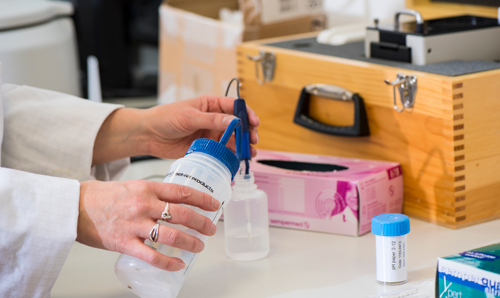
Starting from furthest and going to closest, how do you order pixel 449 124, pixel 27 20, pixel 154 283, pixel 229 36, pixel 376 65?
1. pixel 229 36
2. pixel 27 20
3. pixel 376 65
4. pixel 449 124
5. pixel 154 283

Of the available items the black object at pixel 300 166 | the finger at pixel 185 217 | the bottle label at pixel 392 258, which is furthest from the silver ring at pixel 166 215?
the black object at pixel 300 166

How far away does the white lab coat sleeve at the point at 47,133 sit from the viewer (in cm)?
83

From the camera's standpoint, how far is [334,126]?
96 cm

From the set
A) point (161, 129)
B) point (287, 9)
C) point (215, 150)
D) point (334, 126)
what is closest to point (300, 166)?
point (334, 126)

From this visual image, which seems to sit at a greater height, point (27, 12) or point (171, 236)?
point (27, 12)

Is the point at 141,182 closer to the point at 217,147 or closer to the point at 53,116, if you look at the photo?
the point at 217,147

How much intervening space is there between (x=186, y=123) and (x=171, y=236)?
10.9 inches

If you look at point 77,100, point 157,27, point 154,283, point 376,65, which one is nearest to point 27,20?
point 77,100

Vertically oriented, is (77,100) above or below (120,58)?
above

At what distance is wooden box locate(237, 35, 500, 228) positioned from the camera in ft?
2.60

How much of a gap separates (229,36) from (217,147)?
86 centimetres

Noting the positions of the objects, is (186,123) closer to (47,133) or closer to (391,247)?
(47,133)

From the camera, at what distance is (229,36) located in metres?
1.42

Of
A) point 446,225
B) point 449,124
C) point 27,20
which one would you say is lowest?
point 446,225
